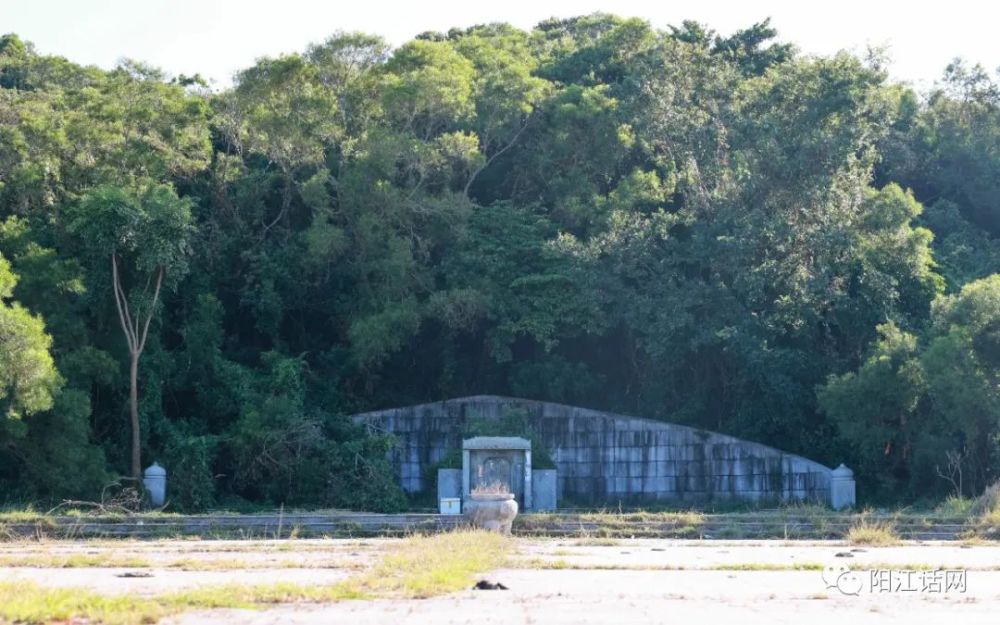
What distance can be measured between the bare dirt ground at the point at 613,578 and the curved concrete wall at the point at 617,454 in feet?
29.6

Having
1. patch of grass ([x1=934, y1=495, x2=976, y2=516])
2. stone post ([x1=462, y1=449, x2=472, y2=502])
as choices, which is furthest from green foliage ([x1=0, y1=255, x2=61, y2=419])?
patch of grass ([x1=934, y1=495, x2=976, y2=516])

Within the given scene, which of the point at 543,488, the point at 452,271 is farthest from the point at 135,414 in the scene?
the point at 543,488

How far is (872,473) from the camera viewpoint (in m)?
25.0

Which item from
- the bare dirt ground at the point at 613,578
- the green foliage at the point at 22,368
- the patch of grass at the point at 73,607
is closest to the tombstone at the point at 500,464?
the bare dirt ground at the point at 613,578

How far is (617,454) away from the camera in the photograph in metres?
26.1

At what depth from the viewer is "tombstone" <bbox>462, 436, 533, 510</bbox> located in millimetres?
23656

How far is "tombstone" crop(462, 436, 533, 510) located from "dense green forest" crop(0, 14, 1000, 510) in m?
1.59

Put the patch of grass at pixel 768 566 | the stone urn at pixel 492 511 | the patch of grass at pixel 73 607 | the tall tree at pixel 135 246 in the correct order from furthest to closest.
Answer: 1. the tall tree at pixel 135 246
2. the stone urn at pixel 492 511
3. the patch of grass at pixel 768 566
4. the patch of grass at pixel 73 607

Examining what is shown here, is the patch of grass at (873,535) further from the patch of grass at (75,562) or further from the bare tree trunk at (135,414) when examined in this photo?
the bare tree trunk at (135,414)

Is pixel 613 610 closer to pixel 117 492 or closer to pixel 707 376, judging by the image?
pixel 117 492

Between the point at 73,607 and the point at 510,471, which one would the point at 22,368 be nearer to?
the point at 510,471

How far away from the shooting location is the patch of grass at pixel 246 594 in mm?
8938

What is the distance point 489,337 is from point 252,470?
603 centimetres

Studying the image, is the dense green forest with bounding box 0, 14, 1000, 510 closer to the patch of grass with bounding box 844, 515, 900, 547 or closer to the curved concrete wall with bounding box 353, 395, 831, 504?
the curved concrete wall with bounding box 353, 395, 831, 504
